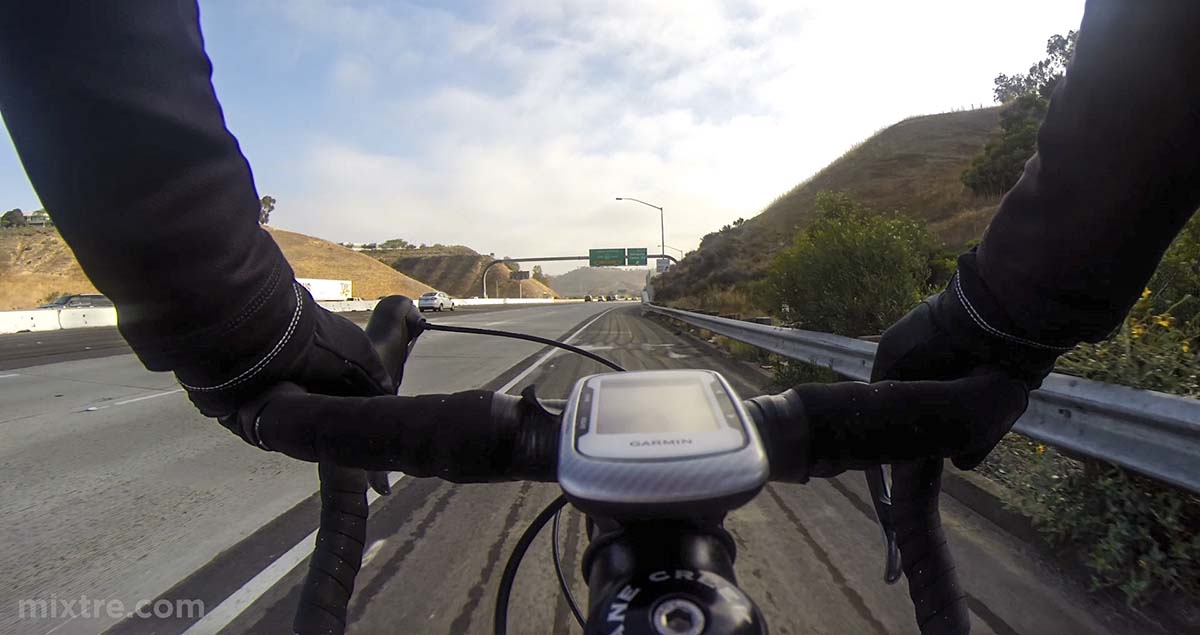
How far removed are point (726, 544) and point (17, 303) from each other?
6956cm

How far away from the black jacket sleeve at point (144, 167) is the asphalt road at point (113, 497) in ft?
8.63

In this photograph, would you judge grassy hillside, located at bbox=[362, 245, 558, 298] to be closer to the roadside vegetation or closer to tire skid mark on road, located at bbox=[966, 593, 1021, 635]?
the roadside vegetation

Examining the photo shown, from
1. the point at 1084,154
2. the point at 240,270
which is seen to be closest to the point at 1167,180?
the point at 1084,154

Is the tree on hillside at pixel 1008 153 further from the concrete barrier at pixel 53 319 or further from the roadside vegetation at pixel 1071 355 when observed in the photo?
the concrete barrier at pixel 53 319

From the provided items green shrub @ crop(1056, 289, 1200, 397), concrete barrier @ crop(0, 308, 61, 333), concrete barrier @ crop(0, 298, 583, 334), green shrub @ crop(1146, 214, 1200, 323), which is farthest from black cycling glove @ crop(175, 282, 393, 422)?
concrete barrier @ crop(0, 308, 61, 333)

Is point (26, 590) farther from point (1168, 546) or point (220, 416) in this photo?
point (1168, 546)

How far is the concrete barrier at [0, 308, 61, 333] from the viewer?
2114cm

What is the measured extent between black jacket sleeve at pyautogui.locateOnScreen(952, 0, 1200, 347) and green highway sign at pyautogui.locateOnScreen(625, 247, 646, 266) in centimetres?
7072

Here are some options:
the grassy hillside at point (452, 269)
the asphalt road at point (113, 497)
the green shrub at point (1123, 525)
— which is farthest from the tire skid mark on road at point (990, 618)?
the grassy hillside at point (452, 269)

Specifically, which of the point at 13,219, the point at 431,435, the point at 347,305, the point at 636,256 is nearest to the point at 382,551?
the point at 431,435

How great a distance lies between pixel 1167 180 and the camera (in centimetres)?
74

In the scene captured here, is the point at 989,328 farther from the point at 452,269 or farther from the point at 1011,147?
the point at 452,269

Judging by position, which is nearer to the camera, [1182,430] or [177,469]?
[1182,430]

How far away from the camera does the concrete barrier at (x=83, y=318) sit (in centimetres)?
2330
